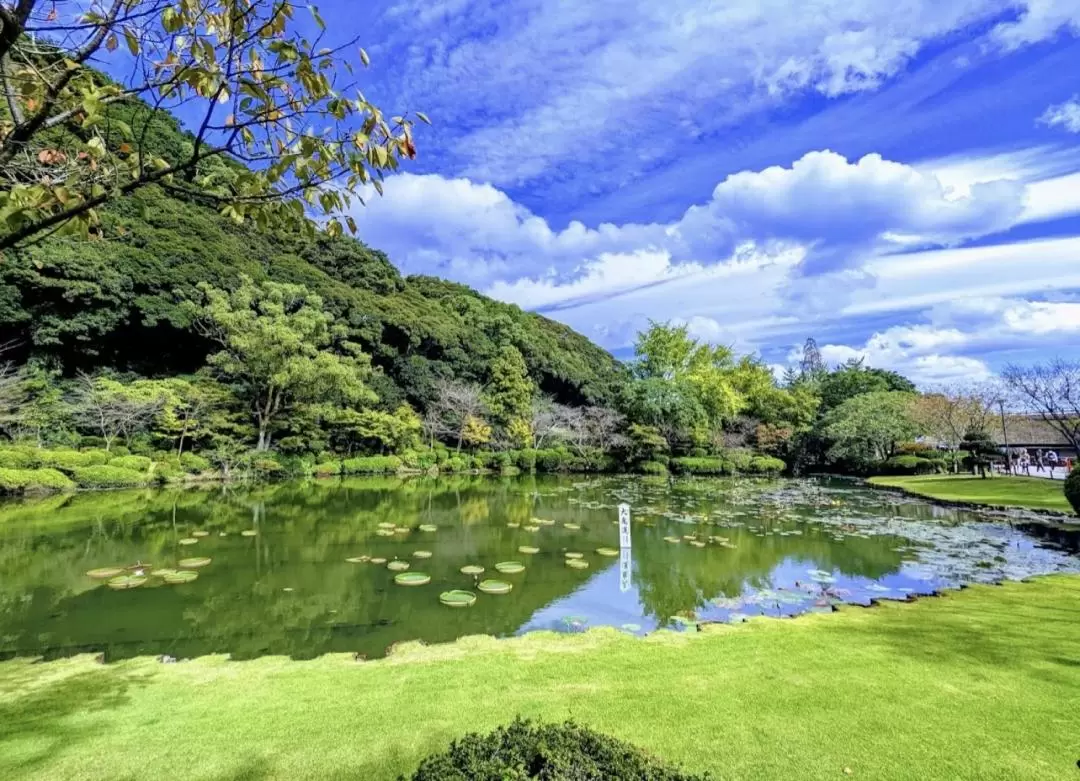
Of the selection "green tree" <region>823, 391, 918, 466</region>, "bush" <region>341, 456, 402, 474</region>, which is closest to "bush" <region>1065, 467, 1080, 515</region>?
"green tree" <region>823, 391, 918, 466</region>

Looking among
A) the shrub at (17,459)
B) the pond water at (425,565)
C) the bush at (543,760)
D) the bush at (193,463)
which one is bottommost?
the pond water at (425,565)

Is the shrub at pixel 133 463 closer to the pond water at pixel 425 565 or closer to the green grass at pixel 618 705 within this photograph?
the pond water at pixel 425 565

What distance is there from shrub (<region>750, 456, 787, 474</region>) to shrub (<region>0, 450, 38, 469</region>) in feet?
92.5

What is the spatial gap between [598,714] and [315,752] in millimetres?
1482

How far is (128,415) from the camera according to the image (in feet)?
61.7

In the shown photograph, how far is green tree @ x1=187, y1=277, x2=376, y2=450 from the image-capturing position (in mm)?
22734

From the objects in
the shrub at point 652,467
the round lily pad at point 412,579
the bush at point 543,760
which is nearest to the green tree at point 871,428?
the shrub at point 652,467

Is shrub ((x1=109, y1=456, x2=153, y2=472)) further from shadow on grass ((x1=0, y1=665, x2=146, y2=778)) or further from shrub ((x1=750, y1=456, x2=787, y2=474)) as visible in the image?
shrub ((x1=750, y1=456, x2=787, y2=474))

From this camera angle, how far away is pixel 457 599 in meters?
6.71

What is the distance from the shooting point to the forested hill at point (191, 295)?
65.2 ft

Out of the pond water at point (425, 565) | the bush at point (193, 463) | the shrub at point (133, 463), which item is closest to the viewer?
the pond water at point (425, 565)

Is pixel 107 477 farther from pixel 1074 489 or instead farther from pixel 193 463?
pixel 1074 489

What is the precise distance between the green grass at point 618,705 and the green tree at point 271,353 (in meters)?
19.7

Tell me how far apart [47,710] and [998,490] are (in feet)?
73.1
